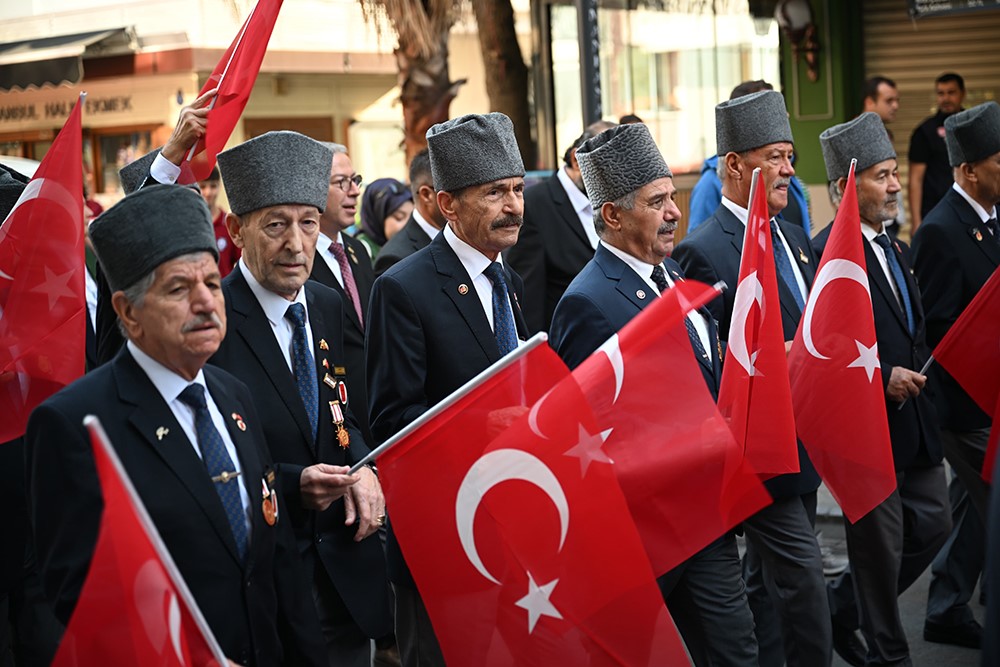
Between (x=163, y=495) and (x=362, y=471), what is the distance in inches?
38.5

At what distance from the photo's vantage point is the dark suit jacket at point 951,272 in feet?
20.9

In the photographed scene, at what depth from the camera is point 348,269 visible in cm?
658

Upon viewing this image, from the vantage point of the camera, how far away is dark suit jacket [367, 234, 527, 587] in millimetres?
4574

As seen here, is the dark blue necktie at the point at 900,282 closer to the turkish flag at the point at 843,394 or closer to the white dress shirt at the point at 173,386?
the turkish flag at the point at 843,394

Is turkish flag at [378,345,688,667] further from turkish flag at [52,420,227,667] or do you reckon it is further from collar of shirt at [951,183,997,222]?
collar of shirt at [951,183,997,222]

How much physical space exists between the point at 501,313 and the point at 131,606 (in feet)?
6.78

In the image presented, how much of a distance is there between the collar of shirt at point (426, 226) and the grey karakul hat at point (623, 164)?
222 cm

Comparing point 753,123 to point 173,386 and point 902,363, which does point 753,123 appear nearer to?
point 902,363

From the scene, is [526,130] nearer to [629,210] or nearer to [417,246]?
[417,246]

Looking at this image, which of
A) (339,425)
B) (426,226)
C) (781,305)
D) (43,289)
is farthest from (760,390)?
(426,226)

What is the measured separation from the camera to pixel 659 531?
14.0 ft

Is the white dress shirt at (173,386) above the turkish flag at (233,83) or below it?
below

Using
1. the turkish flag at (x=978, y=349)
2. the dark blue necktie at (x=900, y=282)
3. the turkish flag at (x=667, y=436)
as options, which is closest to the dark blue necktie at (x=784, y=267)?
the dark blue necktie at (x=900, y=282)

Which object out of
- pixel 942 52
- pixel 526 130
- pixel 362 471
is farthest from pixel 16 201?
pixel 942 52
